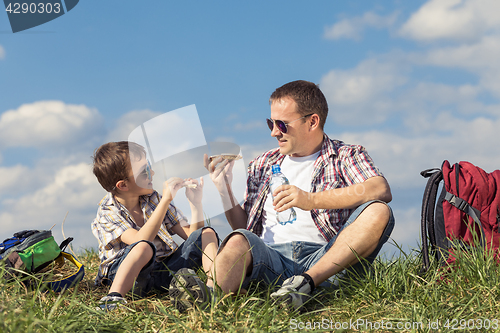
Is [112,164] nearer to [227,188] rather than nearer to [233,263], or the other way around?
[227,188]

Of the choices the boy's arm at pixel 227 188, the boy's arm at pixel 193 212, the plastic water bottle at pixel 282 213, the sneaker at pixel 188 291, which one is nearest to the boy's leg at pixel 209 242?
the boy's arm at pixel 193 212

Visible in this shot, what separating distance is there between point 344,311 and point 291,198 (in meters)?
0.98

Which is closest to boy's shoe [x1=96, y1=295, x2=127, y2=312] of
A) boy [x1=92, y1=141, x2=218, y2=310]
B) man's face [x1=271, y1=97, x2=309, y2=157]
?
boy [x1=92, y1=141, x2=218, y2=310]

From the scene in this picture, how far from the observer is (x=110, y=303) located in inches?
132

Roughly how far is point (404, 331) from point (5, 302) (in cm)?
262

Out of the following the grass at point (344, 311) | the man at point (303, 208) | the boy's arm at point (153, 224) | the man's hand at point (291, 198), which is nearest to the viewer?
the grass at point (344, 311)

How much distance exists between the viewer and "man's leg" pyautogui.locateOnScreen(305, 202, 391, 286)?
137 inches

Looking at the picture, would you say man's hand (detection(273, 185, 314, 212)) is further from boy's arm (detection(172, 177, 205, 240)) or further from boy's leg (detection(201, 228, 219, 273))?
boy's leg (detection(201, 228, 219, 273))

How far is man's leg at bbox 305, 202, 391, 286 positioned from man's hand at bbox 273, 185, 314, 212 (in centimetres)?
41

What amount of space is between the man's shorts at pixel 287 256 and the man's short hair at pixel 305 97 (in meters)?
1.23

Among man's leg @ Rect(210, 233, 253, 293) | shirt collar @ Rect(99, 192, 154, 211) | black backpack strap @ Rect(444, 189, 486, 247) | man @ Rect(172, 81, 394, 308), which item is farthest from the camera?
shirt collar @ Rect(99, 192, 154, 211)

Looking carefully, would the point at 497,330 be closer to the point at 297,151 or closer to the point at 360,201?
the point at 360,201

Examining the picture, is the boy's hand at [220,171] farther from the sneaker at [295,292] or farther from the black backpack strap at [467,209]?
the black backpack strap at [467,209]

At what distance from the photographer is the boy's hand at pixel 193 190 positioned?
3.83 metres
